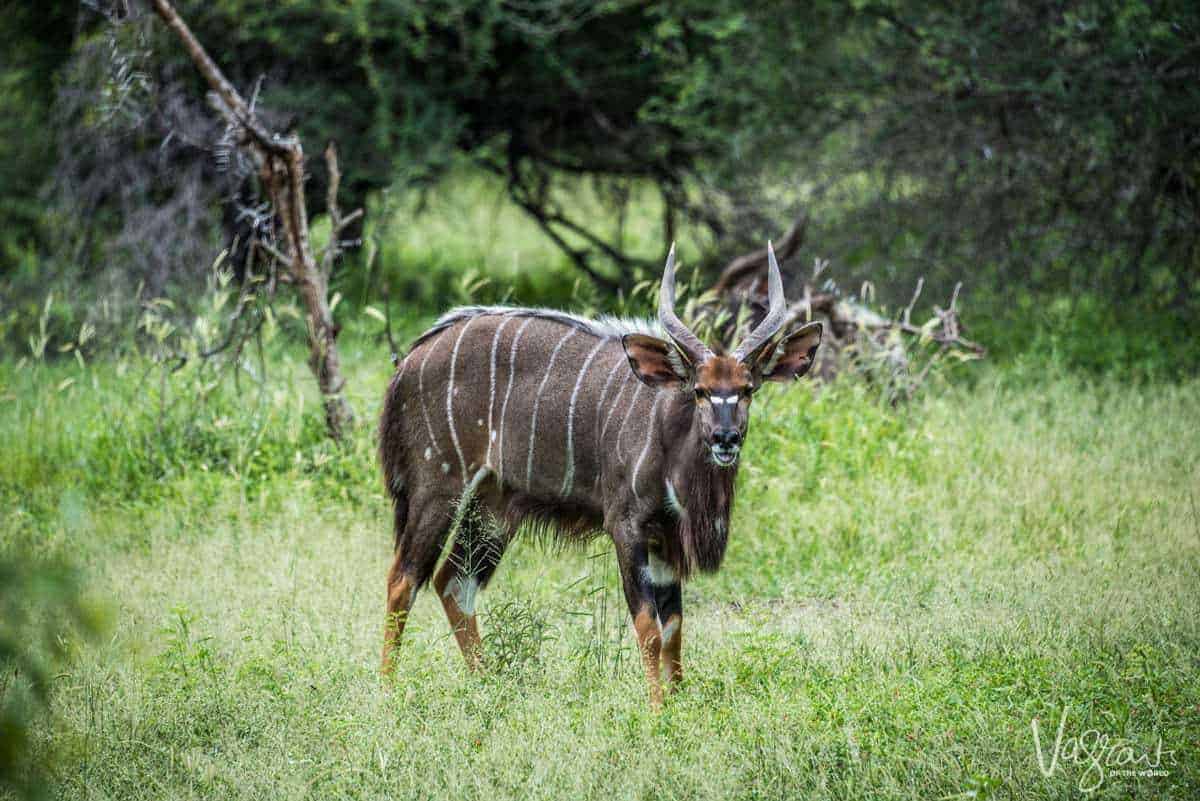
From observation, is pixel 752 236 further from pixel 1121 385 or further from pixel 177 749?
pixel 177 749

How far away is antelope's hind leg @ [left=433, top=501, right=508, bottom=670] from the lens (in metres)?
4.68

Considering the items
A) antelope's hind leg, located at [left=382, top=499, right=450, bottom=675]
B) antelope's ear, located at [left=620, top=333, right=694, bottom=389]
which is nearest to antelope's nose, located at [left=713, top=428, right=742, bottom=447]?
antelope's ear, located at [left=620, top=333, right=694, bottom=389]

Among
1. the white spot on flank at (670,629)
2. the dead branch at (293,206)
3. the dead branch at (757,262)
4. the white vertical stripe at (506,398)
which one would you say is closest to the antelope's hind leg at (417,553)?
the white vertical stripe at (506,398)

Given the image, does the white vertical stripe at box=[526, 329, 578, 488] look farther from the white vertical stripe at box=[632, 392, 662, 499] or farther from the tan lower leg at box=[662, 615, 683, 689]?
the tan lower leg at box=[662, 615, 683, 689]

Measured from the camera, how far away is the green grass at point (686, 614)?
146 inches

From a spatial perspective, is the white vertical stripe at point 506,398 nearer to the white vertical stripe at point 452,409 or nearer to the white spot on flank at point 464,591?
the white vertical stripe at point 452,409

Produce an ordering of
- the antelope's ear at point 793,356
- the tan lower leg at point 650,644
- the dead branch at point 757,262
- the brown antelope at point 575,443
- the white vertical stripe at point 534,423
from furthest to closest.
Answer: the dead branch at point 757,262, the white vertical stripe at point 534,423, the antelope's ear at point 793,356, the brown antelope at point 575,443, the tan lower leg at point 650,644

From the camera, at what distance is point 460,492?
4719mm

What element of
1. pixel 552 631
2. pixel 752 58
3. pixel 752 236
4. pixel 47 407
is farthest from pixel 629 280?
pixel 552 631

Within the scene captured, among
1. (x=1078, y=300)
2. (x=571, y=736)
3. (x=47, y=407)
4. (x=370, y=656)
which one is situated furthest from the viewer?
(x=1078, y=300)

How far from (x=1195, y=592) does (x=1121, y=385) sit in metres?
3.29

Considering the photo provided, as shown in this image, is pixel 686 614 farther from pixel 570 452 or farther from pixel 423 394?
pixel 423 394
